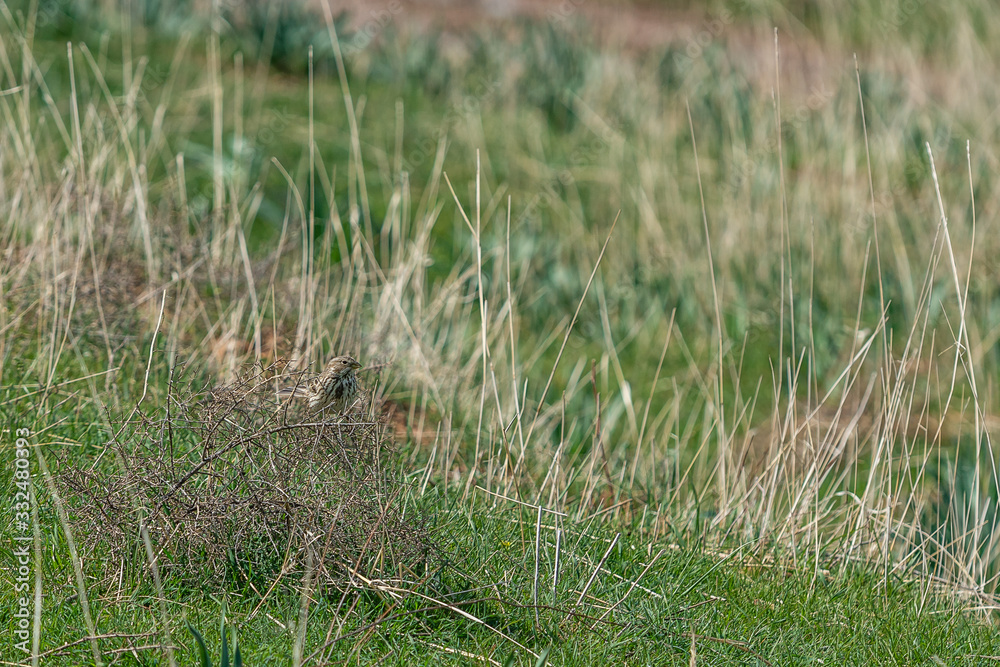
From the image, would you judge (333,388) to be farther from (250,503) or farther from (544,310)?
(544,310)

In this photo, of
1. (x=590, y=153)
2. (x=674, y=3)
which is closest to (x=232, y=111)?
(x=590, y=153)

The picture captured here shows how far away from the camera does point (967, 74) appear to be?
979 centimetres

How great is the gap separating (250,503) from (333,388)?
0.64 metres

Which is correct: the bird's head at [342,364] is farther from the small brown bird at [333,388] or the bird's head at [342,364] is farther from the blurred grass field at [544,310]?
the blurred grass field at [544,310]

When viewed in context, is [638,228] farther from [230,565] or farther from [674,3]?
[674,3]

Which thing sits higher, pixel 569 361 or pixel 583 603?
pixel 583 603

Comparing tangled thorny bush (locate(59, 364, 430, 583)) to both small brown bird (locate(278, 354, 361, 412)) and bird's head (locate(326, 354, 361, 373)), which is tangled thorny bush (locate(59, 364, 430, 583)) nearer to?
small brown bird (locate(278, 354, 361, 412))

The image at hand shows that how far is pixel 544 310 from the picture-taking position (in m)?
6.43

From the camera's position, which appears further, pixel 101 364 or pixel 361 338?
pixel 361 338

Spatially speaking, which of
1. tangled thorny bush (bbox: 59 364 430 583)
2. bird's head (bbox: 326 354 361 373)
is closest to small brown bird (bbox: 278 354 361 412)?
bird's head (bbox: 326 354 361 373)

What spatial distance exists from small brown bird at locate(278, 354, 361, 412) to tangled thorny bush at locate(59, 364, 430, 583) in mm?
274

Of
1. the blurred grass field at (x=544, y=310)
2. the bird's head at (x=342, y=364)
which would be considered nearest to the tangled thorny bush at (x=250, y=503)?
the blurred grass field at (x=544, y=310)

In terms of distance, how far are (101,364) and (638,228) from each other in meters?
4.61

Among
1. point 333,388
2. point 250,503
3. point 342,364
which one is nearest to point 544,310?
point 342,364
